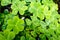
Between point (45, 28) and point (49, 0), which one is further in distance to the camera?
point (49, 0)

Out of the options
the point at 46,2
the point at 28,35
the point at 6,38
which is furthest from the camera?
the point at 46,2

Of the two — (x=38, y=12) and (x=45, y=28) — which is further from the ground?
(x=38, y=12)

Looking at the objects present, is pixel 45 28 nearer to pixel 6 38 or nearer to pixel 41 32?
pixel 41 32

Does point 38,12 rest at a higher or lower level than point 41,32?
higher

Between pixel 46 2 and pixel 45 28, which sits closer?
pixel 45 28

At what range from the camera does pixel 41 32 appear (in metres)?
1.23

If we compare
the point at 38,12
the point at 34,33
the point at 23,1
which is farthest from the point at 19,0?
the point at 34,33

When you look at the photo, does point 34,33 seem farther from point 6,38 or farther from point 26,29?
point 6,38

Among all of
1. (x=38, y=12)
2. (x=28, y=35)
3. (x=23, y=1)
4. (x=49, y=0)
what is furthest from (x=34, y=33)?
(x=49, y=0)

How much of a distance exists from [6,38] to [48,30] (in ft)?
1.18

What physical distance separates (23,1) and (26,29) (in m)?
0.23

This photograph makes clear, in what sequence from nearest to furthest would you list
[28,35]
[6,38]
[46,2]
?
[6,38] < [28,35] < [46,2]

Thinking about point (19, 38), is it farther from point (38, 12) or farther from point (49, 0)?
point (49, 0)

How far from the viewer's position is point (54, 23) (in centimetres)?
128
